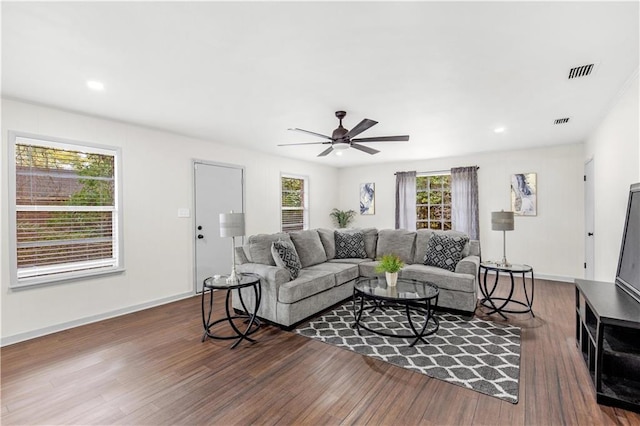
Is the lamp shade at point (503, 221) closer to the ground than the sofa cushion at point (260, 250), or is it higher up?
higher up

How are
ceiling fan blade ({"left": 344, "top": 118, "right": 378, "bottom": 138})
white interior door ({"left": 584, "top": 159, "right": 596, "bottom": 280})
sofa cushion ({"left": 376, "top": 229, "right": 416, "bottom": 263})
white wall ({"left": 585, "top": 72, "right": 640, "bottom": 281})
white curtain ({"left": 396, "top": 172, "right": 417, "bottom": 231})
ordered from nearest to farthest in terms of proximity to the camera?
1. white wall ({"left": 585, "top": 72, "right": 640, "bottom": 281})
2. ceiling fan blade ({"left": 344, "top": 118, "right": 378, "bottom": 138})
3. white interior door ({"left": 584, "top": 159, "right": 596, "bottom": 280})
4. sofa cushion ({"left": 376, "top": 229, "right": 416, "bottom": 263})
5. white curtain ({"left": 396, "top": 172, "right": 417, "bottom": 231})

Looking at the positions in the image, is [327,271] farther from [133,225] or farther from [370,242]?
[133,225]

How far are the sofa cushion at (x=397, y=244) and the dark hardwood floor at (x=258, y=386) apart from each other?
1936 mm

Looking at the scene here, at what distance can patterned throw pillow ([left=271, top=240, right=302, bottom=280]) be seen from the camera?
3625 millimetres

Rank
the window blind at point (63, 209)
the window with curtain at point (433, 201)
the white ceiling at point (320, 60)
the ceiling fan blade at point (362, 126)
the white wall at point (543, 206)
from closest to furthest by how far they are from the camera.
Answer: the white ceiling at point (320, 60) < the ceiling fan blade at point (362, 126) < the window blind at point (63, 209) < the white wall at point (543, 206) < the window with curtain at point (433, 201)

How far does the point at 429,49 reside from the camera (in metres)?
2.23

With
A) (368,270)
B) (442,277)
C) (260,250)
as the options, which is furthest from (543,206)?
(260,250)

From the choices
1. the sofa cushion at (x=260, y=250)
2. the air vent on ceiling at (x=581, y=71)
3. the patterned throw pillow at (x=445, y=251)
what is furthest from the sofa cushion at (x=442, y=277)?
the air vent on ceiling at (x=581, y=71)

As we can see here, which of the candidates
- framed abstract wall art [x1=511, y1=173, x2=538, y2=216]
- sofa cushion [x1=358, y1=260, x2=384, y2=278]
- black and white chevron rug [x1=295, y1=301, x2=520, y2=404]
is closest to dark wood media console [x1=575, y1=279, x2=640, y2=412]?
black and white chevron rug [x1=295, y1=301, x2=520, y2=404]

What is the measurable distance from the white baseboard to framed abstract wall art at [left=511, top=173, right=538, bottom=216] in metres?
6.12

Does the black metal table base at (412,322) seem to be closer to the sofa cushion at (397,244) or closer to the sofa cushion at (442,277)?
the sofa cushion at (442,277)

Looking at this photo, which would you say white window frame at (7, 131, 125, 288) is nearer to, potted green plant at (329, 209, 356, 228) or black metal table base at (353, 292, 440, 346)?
black metal table base at (353, 292, 440, 346)

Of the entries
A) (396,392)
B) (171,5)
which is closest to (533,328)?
(396,392)

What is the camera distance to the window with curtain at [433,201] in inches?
265
